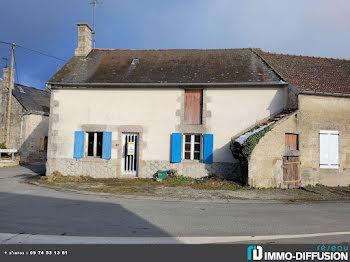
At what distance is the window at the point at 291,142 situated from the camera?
9.43 metres

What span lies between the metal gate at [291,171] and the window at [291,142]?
0.35 metres

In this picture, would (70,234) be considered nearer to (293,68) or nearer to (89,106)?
(89,106)

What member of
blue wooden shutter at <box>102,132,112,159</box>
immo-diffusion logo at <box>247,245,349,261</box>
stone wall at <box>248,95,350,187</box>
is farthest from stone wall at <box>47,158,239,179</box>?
immo-diffusion logo at <box>247,245,349,261</box>

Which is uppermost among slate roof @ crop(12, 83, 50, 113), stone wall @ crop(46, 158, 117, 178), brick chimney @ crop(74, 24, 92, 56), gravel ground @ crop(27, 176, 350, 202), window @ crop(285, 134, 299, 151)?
brick chimney @ crop(74, 24, 92, 56)

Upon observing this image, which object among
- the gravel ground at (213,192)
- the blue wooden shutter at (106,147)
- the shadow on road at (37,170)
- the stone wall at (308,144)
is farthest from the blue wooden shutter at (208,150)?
the shadow on road at (37,170)

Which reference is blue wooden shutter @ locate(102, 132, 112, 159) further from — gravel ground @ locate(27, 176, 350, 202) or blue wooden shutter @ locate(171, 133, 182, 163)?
blue wooden shutter @ locate(171, 133, 182, 163)

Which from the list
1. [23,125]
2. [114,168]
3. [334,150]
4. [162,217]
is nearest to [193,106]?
[114,168]

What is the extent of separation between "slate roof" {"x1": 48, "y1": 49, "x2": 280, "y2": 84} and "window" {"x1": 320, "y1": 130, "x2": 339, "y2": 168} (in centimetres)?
298

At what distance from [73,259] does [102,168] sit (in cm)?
794

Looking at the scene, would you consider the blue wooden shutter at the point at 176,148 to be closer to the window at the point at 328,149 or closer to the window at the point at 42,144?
the window at the point at 328,149

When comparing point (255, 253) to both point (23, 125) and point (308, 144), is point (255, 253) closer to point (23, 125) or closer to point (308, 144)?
point (308, 144)

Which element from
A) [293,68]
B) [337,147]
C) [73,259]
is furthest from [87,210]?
[293,68]

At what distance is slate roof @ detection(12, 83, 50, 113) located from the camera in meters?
18.2

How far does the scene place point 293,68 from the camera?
1186cm
